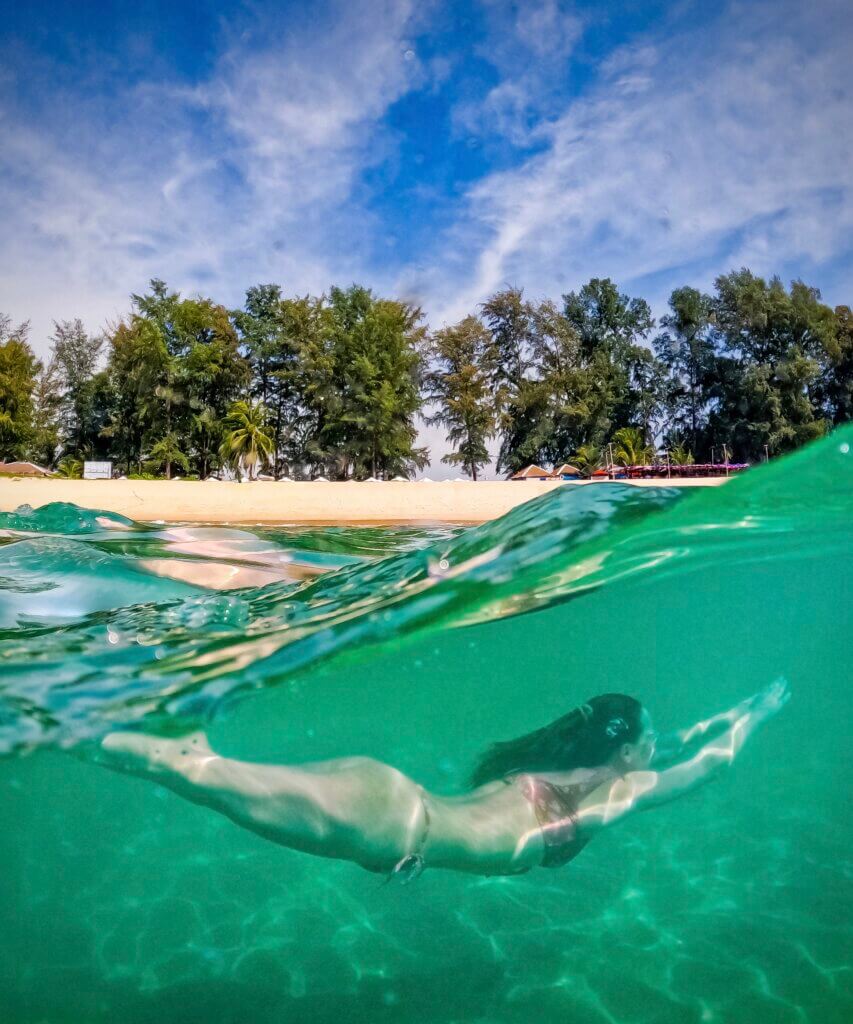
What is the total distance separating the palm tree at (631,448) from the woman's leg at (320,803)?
148ft

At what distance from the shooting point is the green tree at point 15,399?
42688mm

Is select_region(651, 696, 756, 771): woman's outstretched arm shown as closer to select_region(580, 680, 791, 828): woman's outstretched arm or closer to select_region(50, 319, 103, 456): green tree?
select_region(580, 680, 791, 828): woman's outstretched arm

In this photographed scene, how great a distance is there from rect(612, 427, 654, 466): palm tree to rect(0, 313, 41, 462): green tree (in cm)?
3557

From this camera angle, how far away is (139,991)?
10.8 ft

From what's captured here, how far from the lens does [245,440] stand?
4362 cm

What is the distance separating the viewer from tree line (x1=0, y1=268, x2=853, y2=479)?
142 feet

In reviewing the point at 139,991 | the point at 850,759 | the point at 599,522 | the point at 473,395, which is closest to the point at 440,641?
the point at 599,522

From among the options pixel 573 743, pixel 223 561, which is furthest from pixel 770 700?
pixel 223 561

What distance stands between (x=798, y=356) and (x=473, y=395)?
1852cm

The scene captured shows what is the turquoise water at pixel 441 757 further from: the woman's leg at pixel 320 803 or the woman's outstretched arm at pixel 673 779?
the woman's leg at pixel 320 803

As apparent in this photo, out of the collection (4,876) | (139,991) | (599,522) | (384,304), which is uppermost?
(384,304)

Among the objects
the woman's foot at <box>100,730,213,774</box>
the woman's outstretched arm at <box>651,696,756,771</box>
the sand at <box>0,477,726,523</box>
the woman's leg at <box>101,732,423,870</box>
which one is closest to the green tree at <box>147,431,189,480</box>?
the sand at <box>0,477,726,523</box>

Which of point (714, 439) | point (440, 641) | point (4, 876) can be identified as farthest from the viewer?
point (714, 439)

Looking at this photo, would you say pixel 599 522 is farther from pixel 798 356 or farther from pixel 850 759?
pixel 798 356
